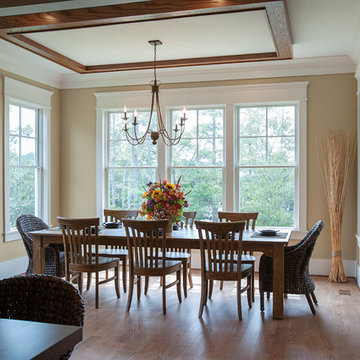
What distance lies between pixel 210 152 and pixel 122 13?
3.00m

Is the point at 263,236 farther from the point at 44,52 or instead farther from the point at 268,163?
the point at 44,52

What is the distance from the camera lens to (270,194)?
6.43 m

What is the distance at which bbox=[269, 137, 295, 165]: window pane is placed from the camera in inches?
251

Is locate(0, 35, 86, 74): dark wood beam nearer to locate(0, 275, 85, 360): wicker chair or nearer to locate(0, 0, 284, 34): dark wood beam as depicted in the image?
locate(0, 0, 284, 34): dark wood beam

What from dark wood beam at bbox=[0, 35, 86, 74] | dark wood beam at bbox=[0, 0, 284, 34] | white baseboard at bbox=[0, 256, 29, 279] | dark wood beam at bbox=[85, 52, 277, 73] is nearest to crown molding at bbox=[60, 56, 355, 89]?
dark wood beam at bbox=[85, 52, 277, 73]

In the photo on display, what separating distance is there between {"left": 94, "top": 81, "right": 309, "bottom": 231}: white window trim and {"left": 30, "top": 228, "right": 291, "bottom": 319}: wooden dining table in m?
1.60

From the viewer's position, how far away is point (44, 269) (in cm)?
497

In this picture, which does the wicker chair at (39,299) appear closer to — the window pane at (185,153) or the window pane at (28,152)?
the window pane at (28,152)

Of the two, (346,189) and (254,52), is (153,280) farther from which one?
(254,52)

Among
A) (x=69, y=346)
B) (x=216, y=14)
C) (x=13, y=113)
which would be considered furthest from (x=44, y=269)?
(x=69, y=346)

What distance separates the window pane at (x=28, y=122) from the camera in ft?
20.9

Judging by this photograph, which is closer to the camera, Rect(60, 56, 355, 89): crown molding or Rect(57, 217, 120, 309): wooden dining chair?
Rect(57, 217, 120, 309): wooden dining chair

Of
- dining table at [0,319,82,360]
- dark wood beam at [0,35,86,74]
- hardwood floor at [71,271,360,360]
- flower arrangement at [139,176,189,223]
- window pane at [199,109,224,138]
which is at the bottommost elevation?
hardwood floor at [71,271,360,360]

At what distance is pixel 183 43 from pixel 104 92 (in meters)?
2.01
